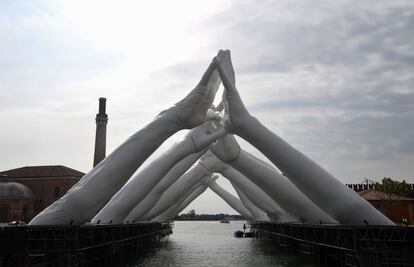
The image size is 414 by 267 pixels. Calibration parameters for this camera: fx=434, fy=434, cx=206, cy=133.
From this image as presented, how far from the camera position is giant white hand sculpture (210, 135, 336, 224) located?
25.5 meters

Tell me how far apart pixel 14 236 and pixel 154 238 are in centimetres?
3795

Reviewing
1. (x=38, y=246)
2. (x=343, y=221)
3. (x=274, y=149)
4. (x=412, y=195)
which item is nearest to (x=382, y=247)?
(x=343, y=221)

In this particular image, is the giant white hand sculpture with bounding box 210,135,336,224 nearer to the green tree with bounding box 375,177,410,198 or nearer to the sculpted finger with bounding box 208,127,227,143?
the sculpted finger with bounding box 208,127,227,143

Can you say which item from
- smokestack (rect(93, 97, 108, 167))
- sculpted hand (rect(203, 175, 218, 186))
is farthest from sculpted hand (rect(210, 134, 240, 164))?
sculpted hand (rect(203, 175, 218, 186))

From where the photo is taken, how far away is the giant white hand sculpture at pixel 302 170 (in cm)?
1873

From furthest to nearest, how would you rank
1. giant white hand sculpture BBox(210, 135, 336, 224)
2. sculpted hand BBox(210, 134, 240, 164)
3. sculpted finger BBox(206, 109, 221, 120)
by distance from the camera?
sculpted finger BBox(206, 109, 221, 120) → sculpted hand BBox(210, 134, 240, 164) → giant white hand sculpture BBox(210, 135, 336, 224)

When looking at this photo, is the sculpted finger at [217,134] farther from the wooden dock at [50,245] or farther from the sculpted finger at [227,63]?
the wooden dock at [50,245]

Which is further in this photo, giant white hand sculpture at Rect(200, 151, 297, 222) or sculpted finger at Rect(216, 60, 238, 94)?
giant white hand sculpture at Rect(200, 151, 297, 222)

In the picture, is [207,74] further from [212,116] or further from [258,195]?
[258,195]

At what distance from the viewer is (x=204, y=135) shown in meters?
26.0

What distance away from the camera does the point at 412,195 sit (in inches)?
1970

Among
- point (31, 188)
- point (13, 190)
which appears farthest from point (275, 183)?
point (31, 188)

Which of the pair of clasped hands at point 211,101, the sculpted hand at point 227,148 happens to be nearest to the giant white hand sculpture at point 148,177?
the sculpted hand at point 227,148

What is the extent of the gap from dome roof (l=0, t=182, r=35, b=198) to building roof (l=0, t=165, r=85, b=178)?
12.0 feet
